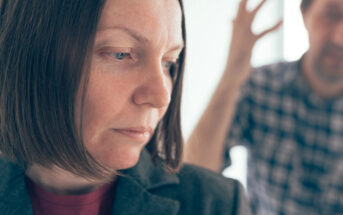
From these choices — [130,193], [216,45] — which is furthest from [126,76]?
[216,45]

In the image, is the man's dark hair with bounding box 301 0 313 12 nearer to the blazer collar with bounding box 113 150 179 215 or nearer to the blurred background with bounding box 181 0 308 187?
the blurred background with bounding box 181 0 308 187

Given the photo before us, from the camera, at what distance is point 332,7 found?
979 mm

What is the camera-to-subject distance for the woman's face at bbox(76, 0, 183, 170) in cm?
44

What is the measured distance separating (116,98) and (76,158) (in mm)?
108

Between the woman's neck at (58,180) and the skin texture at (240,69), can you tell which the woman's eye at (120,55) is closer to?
the woman's neck at (58,180)

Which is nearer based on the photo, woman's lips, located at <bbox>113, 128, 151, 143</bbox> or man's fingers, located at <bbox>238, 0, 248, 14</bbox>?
woman's lips, located at <bbox>113, 128, 151, 143</bbox>

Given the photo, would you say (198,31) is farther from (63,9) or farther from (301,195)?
(63,9)

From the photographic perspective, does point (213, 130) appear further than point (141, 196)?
Yes

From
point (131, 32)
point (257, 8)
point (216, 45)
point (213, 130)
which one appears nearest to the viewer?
point (131, 32)

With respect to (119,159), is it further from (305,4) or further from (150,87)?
(305,4)

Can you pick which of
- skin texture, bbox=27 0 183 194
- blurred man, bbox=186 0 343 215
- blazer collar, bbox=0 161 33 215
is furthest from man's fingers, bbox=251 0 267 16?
blazer collar, bbox=0 161 33 215

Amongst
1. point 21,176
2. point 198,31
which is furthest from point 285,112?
point 21,176

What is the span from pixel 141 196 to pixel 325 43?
73 centimetres

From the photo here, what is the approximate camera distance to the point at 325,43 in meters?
1.00
